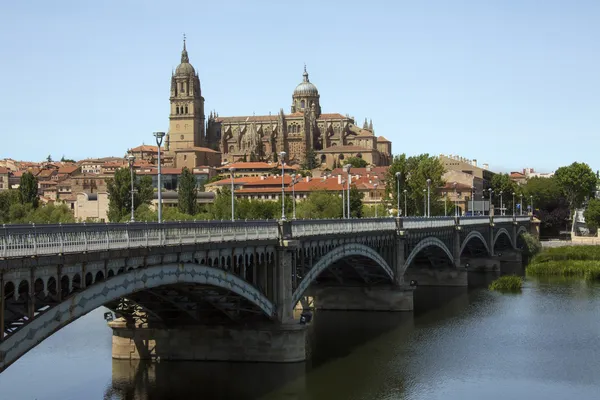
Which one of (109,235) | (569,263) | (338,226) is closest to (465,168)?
(569,263)

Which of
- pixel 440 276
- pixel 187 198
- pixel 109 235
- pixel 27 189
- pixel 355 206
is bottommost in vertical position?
pixel 440 276

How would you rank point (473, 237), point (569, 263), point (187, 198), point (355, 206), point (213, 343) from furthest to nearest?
point (187, 198) < point (355, 206) < point (569, 263) < point (473, 237) < point (213, 343)

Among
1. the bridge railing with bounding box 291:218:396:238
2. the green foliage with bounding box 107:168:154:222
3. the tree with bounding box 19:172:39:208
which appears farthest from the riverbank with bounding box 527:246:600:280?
the tree with bounding box 19:172:39:208

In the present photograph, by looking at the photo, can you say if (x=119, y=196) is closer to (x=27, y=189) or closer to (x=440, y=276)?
(x=27, y=189)

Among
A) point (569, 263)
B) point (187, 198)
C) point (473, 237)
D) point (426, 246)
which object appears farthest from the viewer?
point (187, 198)

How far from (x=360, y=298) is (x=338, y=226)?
14503 millimetres

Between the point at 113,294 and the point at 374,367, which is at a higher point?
the point at 113,294

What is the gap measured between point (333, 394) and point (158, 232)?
1287 cm

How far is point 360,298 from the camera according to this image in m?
66.1

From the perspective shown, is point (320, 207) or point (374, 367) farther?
point (320, 207)

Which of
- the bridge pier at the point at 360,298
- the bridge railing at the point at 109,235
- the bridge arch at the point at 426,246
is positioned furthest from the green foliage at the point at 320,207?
the bridge railing at the point at 109,235

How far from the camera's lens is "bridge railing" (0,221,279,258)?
79.2 ft

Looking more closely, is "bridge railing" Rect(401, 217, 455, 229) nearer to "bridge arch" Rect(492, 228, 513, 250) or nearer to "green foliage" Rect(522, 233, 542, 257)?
"bridge arch" Rect(492, 228, 513, 250)

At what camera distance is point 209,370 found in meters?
43.3
